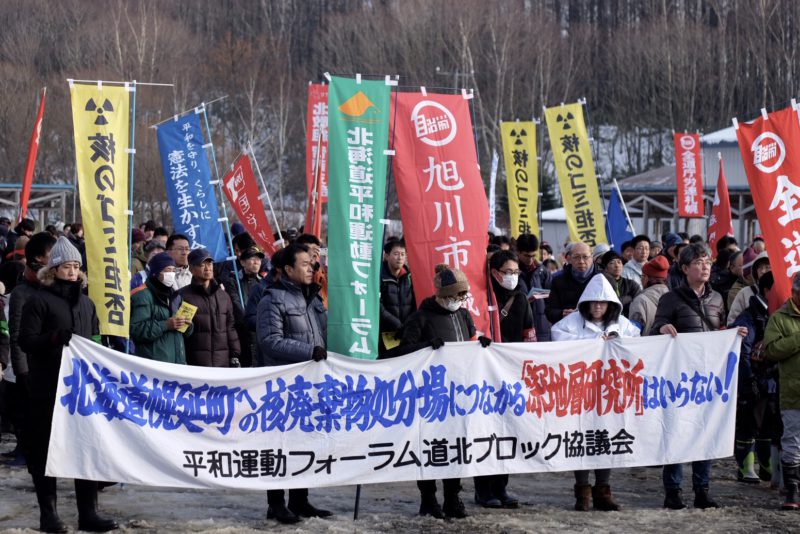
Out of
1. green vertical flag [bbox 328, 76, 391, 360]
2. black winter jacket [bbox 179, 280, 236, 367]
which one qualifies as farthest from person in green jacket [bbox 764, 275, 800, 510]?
black winter jacket [bbox 179, 280, 236, 367]

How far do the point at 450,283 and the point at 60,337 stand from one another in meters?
2.45

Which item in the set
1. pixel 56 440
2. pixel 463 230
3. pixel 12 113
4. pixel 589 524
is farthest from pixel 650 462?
pixel 12 113

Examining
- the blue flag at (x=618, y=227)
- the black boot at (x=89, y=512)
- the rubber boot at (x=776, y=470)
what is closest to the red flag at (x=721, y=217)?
the blue flag at (x=618, y=227)

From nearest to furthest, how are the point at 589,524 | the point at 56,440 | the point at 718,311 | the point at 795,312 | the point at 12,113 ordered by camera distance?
the point at 56,440
the point at 589,524
the point at 795,312
the point at 718,311
the point at 12,113

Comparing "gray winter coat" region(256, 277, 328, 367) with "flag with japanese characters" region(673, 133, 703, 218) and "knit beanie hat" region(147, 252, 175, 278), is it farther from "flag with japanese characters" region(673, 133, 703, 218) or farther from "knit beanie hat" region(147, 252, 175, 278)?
"flag with japanese characters" region(673, 133, 703, 218)

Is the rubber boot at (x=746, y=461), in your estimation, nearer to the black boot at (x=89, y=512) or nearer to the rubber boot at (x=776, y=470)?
the rubber boot at (x=776, y=470)

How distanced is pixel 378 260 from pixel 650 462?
2337 mm

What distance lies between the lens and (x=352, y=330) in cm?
768

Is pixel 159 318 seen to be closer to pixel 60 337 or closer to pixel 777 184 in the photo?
pixel 60 337

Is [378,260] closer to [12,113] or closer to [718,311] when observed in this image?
[718,311]

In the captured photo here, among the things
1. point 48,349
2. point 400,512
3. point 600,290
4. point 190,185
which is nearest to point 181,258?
point 190,185

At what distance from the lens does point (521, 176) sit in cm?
1652

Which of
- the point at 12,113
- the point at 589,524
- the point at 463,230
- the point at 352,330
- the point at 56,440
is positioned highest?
the point at 12,113

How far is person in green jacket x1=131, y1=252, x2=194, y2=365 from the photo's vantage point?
27.0ft
